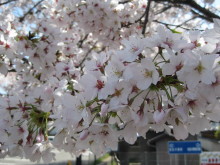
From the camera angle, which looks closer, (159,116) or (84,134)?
(159,116)

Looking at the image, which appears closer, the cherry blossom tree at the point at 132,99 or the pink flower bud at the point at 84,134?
the cherry blossom tree at the point at 132,99

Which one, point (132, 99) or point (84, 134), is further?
point (84, 134)

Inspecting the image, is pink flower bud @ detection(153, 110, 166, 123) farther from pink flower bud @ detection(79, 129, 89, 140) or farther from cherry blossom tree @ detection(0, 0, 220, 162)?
pink flower bud @ detection(79, 129, 89, 140)

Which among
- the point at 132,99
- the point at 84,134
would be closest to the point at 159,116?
the point at 132,99

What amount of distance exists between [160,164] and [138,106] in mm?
5723

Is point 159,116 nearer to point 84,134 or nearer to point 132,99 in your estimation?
point 132,99

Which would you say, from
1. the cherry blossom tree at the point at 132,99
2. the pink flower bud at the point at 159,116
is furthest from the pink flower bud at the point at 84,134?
the pink flower bud at the point at 159,116

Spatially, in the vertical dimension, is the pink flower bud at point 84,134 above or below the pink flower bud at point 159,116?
below

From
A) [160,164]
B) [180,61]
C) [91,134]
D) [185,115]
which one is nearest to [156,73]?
[180,61]

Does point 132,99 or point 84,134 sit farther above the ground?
point 132,99

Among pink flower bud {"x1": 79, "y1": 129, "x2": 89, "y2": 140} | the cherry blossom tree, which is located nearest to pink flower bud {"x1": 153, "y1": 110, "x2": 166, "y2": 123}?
the cherry blossom tree

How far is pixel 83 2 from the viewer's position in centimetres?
332

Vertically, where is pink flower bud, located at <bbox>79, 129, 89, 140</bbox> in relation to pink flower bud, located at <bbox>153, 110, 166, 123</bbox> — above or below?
below

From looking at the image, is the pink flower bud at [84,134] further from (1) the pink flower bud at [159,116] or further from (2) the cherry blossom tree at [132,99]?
(1) the pink flower bud at [159,116]
